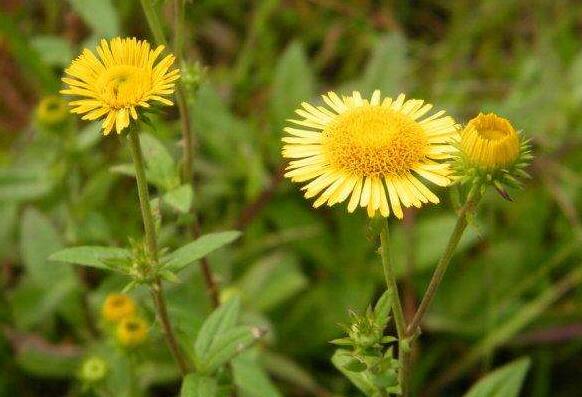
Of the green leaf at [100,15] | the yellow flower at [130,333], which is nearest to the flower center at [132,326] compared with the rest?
the yellow flower at [130,333]

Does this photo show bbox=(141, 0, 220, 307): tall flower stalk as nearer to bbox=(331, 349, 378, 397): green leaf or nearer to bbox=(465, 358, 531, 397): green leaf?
bbox=(331, 349, 378, 397): green leaf

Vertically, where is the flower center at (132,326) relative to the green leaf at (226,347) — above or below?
above

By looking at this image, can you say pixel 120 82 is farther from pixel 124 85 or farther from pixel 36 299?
pixel 36 299

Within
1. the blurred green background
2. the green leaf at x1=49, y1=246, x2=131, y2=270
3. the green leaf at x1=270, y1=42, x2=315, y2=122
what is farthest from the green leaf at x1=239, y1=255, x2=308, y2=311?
the green leaf at x1=49, y1=246, x2=131, y2=270

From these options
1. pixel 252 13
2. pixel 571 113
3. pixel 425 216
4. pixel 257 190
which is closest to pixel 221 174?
pixel 257 190

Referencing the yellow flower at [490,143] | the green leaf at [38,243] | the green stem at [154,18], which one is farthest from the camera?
the green leaf at [38,243]

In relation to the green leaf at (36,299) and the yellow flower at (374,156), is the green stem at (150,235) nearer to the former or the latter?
the yellow flower at (374,156)

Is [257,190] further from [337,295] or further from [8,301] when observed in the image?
[8,301]
